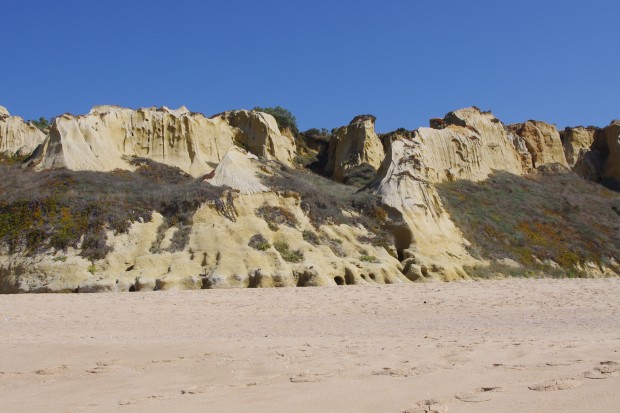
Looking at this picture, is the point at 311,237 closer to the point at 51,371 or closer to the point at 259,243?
the point at 259,243

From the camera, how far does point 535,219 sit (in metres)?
32.7

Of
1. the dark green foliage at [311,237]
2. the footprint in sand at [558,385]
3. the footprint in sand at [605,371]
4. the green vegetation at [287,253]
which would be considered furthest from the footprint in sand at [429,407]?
the dark green foliage at [311,237]

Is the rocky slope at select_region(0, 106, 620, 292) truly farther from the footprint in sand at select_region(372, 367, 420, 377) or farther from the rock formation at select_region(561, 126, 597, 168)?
the footprint in sand at select_region(372, 367, 420, 377)

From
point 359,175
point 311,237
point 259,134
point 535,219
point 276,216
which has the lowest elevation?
point 311,237

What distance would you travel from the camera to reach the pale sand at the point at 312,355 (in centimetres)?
490

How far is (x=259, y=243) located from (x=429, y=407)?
16.7 meters

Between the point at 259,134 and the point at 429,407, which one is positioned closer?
the point at 429,407

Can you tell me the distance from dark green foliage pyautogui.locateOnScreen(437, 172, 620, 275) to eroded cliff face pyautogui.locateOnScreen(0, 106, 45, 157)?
24.6m

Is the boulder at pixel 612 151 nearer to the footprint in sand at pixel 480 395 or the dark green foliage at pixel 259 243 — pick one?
the dark green foliage at pixel 259 243

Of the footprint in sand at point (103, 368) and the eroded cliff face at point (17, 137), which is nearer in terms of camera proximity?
the footprint in sand at point (103, 368)

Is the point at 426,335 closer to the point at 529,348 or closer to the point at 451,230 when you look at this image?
the point at 529,348

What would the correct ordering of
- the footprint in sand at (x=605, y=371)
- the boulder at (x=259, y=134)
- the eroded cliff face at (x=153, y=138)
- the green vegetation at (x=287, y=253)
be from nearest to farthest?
the footprint in sand at (x=605, y=371), the green vegetation at (x=287, y=253), the eroded cliff face at (x=153, y=138), the boulder at (x=259, y=134)

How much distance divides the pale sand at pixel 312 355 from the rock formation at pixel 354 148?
87.3ft

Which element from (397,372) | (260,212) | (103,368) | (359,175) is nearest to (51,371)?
(103,368)
